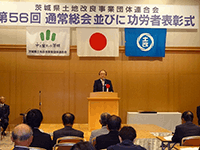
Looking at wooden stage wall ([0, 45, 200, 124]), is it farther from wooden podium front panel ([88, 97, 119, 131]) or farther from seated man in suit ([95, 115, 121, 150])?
seated man in suit ([95, 115, 121, 150])

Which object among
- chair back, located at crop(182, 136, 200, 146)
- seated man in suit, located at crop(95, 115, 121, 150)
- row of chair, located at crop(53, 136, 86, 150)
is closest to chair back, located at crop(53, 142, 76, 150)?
row of chair, located at crop(53, 136, 86, 150)

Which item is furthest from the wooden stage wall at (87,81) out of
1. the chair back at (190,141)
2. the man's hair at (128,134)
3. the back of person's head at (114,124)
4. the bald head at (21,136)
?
the bald head at (21,136)

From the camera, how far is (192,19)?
9.17 m

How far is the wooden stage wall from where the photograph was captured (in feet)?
29.8

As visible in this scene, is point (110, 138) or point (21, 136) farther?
point (110, 138)

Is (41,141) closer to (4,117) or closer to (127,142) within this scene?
(127,142)

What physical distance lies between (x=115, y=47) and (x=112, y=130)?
5.97 metres

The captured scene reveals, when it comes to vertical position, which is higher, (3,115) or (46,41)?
(46,41)

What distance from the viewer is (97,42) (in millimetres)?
8922

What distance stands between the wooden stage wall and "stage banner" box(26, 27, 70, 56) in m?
0.29

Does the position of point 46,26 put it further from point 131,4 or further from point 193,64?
point 193,64

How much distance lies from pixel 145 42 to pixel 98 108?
3736 millimetres

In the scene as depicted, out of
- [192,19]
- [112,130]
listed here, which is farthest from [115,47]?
[112,130]

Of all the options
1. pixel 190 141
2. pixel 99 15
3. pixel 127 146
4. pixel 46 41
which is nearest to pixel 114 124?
pixel 127 146
